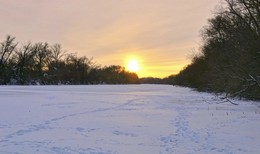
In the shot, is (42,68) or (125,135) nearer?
(125,135)

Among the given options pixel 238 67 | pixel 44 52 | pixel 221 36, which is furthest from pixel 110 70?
pixel 238 67

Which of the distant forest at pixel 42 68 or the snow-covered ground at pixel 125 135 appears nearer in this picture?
the snow-covered ground at pixel 125 135

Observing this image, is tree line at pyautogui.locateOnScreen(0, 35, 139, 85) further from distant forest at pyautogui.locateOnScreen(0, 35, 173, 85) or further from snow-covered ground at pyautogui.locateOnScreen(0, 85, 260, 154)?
snow-covered ground at pyautogui.locateOnScreen(0, 85, 260, 154)

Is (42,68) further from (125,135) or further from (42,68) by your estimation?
(125,135)

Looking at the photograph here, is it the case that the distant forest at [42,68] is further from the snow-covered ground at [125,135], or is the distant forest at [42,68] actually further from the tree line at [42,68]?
the snow-covered ground at [125,135]

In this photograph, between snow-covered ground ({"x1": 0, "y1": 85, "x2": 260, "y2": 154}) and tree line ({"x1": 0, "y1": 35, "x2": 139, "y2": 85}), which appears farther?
tree line ({"x1": 0, "y1": 35, "x2": 139, "y2": 85})

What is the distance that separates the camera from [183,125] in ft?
47.1

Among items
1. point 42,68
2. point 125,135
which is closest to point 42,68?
point 42,68

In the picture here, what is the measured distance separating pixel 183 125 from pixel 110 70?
17324cm

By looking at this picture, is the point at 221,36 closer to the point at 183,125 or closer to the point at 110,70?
the point at 183,125

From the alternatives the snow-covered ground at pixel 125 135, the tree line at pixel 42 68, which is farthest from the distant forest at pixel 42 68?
the snow-covered ground at pixel 125 135

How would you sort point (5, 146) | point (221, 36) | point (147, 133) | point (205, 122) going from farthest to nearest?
point (221, 36) → point (205, 122) → point (147, 133) → point (5, 146)

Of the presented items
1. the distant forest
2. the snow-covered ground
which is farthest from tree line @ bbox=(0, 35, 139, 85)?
the snow-covered ground

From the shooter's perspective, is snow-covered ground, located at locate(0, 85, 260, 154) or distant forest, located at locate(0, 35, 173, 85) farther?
distant forest, located at locate(0, 35, 173, 85)
